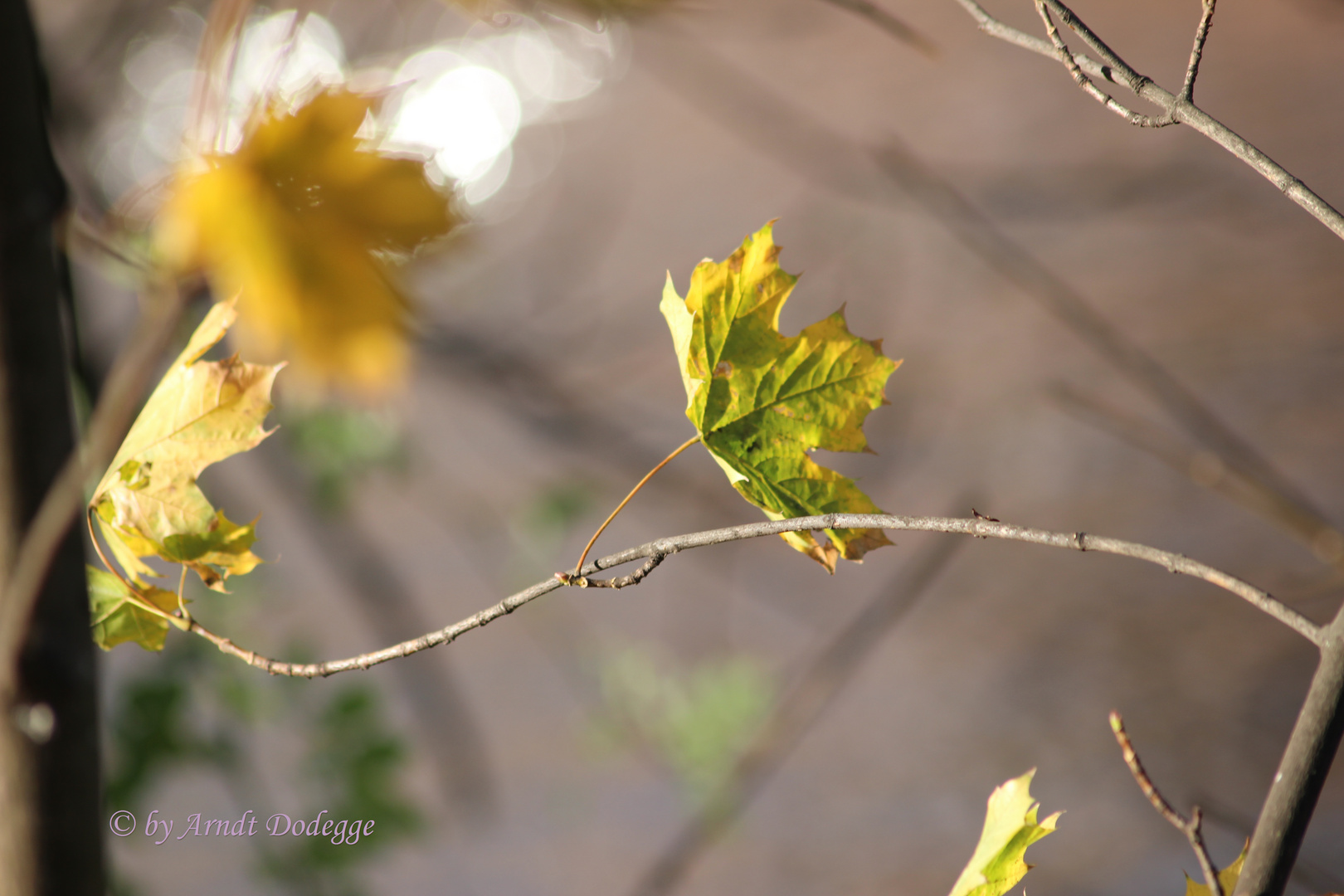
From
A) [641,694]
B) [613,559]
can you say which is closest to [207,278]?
[613,559]

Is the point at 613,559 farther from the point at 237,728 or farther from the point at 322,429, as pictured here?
the point at 237,728

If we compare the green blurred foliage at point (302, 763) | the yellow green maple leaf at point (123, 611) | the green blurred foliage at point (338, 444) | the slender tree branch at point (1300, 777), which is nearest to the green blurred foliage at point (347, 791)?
the green blurred foliage at point (302, 763)

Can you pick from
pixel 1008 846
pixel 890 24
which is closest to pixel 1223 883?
pixel 1008 846

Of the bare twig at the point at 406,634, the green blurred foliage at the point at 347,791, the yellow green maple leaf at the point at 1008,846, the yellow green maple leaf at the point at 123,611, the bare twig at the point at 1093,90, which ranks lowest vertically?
the bare twig at the point at 406,634

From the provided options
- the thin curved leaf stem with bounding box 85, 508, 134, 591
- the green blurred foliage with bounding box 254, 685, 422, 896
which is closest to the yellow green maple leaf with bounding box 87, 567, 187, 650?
the thin curved leaf stem with bounding box 85, 508, 134, 591
